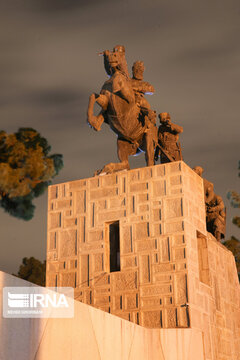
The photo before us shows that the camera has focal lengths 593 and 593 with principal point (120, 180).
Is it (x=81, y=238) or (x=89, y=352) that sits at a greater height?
(x=81, y=238)

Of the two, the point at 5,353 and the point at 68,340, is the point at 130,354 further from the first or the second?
the point at 5,353

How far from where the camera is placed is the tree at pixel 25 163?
1284 cm

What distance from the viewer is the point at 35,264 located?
33.1 metres

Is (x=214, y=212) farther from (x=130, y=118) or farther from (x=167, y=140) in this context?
(x=130, y=118)

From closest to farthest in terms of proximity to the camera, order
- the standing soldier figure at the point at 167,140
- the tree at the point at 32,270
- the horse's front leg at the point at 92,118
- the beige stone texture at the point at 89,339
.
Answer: the beige stone texture at the point at 89,339
the horse's front leg at the point at 92,118
the standing soldier figure at the point at 167,140
the tree at the point at 32,270

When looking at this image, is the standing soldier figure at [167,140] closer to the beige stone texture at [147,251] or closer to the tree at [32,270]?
the beige stone texture at [147,251]

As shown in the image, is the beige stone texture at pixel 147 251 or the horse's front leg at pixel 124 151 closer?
the beige stone texture at pixel 147 251

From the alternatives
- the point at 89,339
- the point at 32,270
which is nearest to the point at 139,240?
the point at 89,339

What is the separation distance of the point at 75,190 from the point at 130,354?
4.21 m

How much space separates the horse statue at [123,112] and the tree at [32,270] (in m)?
20.6

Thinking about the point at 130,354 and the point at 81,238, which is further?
the point at 81,238

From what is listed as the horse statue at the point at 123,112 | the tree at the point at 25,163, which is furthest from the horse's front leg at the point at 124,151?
the tree at the point at 25,163

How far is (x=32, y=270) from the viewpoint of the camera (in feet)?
109

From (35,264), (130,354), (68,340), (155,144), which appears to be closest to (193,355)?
(130,354)
